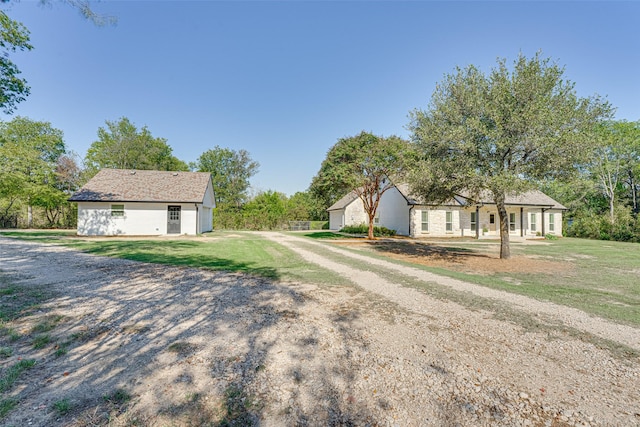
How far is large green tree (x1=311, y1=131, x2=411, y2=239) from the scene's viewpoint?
18.9 m

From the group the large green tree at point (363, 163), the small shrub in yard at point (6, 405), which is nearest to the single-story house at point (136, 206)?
the large green tree at point (363, 163)

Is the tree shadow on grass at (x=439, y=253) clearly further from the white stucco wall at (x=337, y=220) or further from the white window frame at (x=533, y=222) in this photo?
the white stucco wall at (x=337, y=220)

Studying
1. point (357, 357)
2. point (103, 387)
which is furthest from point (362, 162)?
point (103, 387)

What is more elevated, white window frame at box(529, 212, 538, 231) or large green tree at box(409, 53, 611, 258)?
large green tree at box(409, 53, 611, 258)

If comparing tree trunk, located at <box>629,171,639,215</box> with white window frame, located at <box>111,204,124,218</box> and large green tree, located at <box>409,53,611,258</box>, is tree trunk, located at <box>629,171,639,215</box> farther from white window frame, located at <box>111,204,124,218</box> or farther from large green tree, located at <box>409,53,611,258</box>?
white window frame, located at <box>111,204,124,218</box>

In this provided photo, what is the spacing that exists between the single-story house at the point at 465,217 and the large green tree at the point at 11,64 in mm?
22530

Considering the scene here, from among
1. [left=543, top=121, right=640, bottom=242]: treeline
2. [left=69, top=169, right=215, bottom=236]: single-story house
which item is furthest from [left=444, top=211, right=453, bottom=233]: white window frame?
[left=69, top=169, right=215, bottom=236]: single-story house

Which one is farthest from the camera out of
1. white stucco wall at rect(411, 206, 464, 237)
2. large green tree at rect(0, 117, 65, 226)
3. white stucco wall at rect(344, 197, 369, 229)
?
white stucco wall at rect(344, 197, 369, 229)

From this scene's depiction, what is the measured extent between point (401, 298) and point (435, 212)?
64.8ft

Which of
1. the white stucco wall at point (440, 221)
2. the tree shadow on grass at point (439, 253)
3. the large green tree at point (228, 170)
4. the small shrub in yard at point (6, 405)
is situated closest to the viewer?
the small shrub in yard at point (6, 405)

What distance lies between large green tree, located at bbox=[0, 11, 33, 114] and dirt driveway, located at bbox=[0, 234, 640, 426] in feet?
36.6

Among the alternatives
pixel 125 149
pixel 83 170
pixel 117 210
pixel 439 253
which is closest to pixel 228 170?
pixel 125 149

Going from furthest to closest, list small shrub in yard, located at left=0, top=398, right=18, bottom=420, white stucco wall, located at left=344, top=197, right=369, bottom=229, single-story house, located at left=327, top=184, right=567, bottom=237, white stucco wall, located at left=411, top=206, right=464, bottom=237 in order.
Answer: white stucco wall, located at left=344, top=197, right=369, bottom=229 → single-story house, located at left=327, top=184, right=567, bottom=237 → white stucco wall, located at left=411, top=206, right=464, bottom=237 → small shrub in yard, located at left=0, top=398, right=18, bottom=420

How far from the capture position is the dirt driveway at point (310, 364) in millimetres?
2410
